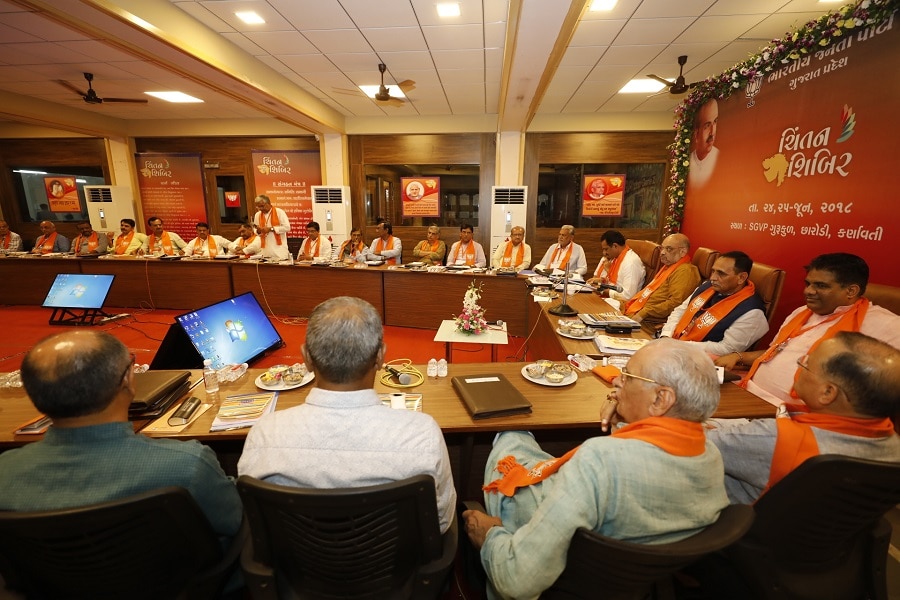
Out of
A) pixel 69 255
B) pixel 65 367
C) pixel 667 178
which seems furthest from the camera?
pixel 667 178

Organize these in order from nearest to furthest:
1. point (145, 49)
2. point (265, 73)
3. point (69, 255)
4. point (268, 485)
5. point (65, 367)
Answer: point (268, 485)
point (65, 367)
point (145, 49)
point (265, 73)
point (69, 255)

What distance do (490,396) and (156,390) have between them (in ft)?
4.57

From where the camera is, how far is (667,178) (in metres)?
7.34

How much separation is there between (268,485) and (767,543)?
139cm

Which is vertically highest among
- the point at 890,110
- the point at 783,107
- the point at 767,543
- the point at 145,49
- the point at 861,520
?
the point at 145,49

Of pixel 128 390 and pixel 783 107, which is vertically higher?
pixel 783 107

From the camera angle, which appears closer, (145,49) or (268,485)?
(268,485)

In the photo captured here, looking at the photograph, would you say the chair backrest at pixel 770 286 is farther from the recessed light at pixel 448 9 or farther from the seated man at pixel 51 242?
the seated man at pixel 51 242

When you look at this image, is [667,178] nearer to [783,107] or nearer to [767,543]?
[783,107]

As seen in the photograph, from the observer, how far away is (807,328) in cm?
222

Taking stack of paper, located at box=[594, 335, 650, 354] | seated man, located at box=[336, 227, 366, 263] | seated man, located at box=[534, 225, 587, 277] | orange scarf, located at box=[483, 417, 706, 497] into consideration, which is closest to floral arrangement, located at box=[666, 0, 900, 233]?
seated man, located at box=[534, 225, 587, 277]

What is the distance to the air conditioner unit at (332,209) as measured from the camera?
7.67 m

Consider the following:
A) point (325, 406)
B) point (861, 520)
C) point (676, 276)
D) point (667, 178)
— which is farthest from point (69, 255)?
point (667, 178)

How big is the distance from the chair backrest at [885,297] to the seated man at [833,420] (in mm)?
1291
